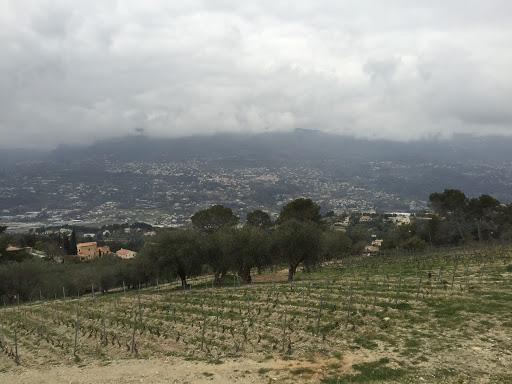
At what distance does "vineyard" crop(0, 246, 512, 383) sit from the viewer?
46.9ft

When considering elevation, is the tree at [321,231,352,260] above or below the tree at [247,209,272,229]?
below

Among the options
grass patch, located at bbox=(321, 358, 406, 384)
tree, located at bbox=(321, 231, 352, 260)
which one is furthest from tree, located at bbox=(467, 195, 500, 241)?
grass patch, located at bbox=(321, 358, 406, 384)

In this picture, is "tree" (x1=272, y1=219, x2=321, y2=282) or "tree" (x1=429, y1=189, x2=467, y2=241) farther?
"tree" (x1=429, y1=189, x2=467, y2=241)

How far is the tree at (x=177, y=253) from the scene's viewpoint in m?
44.9

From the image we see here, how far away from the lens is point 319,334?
60.1 ft

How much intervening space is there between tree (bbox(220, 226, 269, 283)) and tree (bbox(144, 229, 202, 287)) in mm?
3313

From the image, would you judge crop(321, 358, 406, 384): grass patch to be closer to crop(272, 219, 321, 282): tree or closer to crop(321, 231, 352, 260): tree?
crop(272, 219, 321, 282): tree

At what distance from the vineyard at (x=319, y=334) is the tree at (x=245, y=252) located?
1442 cm

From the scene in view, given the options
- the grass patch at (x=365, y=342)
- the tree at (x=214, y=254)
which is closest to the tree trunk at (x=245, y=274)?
the tree at (x=214, y=254)

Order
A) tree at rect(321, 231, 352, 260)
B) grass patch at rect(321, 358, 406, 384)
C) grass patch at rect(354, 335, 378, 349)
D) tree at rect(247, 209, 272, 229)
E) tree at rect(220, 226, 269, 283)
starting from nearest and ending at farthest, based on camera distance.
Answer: grass patch at rect(321, 358, 406, 384), grass patch at rect(354, 335, 378, 349), tree at rect(220, 226, 269, 283), tree at rect(321, 231, 352, 260), tree at rect(247, 209, 272, 229)

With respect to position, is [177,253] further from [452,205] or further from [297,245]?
[452,205]

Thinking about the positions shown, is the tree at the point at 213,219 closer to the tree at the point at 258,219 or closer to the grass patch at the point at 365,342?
the tree at the point at 258,219

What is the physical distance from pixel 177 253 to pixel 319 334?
28.3 metres

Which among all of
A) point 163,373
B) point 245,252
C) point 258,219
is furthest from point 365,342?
point 258,219
